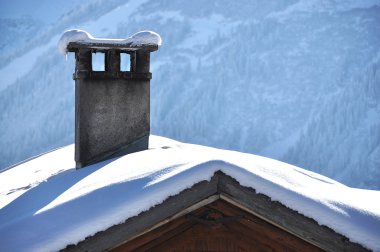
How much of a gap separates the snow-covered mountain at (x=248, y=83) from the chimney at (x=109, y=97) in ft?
83.4

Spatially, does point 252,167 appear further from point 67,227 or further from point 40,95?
point 40,95

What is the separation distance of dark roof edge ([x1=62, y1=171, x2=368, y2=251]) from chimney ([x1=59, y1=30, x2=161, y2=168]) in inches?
70.3

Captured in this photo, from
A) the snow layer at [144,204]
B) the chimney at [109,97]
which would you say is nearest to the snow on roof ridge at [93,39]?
the chimney at [109,97]

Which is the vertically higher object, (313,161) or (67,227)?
(67,227)

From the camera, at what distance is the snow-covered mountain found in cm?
3111

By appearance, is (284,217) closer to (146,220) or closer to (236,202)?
(236,202)

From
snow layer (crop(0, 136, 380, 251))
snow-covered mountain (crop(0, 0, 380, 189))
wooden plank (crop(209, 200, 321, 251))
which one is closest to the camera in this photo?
snow layer (crop(0, 136, 380, 251))

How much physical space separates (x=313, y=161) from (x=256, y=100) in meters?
7.22

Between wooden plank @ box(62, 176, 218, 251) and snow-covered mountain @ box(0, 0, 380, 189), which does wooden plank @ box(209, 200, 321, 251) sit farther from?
snow-covered mountain @ box(0, 0, 380, 189)

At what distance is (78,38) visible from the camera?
3.83 metres

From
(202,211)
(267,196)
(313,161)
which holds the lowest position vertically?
(313,161)

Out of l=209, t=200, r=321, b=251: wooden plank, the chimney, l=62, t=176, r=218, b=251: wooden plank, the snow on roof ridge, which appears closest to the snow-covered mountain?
the chimney

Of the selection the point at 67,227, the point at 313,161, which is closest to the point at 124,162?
the point at 67,227

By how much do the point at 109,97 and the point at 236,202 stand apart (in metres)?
2.07
